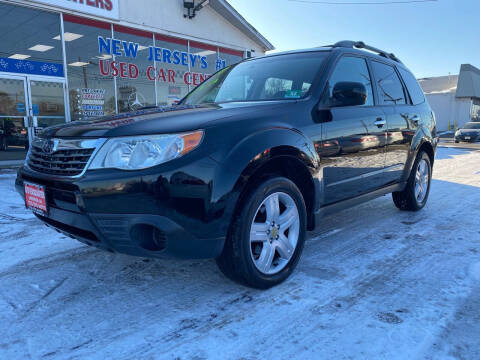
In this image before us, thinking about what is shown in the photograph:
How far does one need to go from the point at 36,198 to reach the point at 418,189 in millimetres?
4196

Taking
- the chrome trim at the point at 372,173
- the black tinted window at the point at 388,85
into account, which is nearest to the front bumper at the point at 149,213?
the chrome trim at the point at 372,173

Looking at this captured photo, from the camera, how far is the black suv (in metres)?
2.01

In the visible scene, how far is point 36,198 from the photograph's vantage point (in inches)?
95.5

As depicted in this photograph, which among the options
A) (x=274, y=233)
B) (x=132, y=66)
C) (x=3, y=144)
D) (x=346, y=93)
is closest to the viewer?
(x=274, y=233)

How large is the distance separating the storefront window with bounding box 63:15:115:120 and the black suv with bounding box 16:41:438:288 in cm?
757

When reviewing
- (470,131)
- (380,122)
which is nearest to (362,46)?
(380,122)

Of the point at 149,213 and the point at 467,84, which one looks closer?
the point at 149,213

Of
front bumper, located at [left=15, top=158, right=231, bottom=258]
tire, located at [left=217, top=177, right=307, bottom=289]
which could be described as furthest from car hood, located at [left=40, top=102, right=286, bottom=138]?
tire, located at [left=217, top=177, right=307, bottom=289]

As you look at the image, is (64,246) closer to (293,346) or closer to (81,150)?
(81,150)

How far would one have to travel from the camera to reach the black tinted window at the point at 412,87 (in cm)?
441

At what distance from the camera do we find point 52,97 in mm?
9297

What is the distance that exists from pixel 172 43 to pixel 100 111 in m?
3.35

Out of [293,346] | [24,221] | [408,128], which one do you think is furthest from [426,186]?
[24,221]

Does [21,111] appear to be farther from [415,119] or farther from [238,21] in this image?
[415,119]
